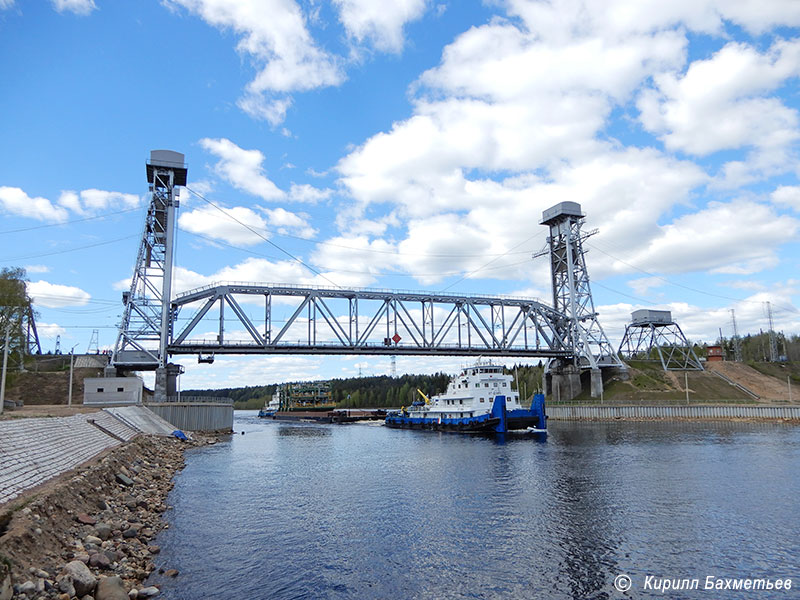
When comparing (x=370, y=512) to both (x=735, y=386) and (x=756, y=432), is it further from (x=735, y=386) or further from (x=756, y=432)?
(x=735, y=386)

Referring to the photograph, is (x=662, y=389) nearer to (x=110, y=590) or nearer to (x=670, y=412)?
(x=670, y=412)

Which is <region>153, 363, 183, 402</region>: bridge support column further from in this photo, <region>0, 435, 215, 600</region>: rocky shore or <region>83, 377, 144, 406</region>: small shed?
<region>0, 435, 215, 600</region>: rocky shore

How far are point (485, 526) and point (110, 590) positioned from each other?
Answer: 13892mm

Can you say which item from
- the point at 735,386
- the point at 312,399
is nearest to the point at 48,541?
the point at 735,386

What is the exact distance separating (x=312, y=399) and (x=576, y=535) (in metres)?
124

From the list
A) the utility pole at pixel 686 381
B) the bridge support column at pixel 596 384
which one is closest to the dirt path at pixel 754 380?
the utility pole at pixel 686 381

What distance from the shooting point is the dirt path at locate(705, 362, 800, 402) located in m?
86.6

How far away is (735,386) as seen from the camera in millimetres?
91125

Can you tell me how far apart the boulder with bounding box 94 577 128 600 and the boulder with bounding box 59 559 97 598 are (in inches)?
7.3

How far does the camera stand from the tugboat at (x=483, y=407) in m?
65.5

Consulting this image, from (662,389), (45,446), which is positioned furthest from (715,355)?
(45,446)

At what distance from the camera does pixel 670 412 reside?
256ft

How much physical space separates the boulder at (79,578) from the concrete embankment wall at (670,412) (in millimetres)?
79632

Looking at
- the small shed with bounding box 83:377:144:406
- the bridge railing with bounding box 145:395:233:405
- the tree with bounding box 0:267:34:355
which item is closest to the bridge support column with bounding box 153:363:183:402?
the bridge railing with bounding box 145:395:233:405
